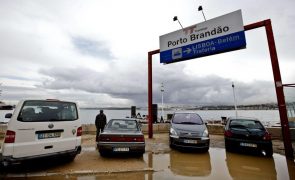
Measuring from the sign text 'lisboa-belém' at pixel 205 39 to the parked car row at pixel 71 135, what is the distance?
13.5ft

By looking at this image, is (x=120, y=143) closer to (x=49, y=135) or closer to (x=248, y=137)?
(x=49, y=135)

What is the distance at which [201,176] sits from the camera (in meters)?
5.23

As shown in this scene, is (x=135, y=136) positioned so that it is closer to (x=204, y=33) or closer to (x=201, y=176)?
(x=201, y=176)

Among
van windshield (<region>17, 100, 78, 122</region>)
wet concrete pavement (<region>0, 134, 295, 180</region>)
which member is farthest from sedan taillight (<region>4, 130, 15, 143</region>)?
wet concrete pavement (<region>0, 134, 295, 180</region>)

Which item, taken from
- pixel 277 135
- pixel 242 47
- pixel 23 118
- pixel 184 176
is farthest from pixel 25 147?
pixel 277 135

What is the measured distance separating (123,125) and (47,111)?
3.08 meters

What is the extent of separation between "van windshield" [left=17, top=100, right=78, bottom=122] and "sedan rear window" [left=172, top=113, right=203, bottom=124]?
17.0 feet

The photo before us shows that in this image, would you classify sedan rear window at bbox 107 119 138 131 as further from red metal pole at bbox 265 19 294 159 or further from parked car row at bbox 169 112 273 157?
red metal pole at bbox 265 19 294 159

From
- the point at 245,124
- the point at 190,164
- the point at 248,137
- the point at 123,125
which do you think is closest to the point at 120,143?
the point at 123,125

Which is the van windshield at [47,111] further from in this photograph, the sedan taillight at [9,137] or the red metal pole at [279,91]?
the red metal pole at [279,91]

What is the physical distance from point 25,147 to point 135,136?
11.0 feet

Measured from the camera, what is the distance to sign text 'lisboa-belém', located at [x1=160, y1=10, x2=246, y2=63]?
9859 millimetres

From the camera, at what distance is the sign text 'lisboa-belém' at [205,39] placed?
9859mm

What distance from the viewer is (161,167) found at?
19.6 ft
